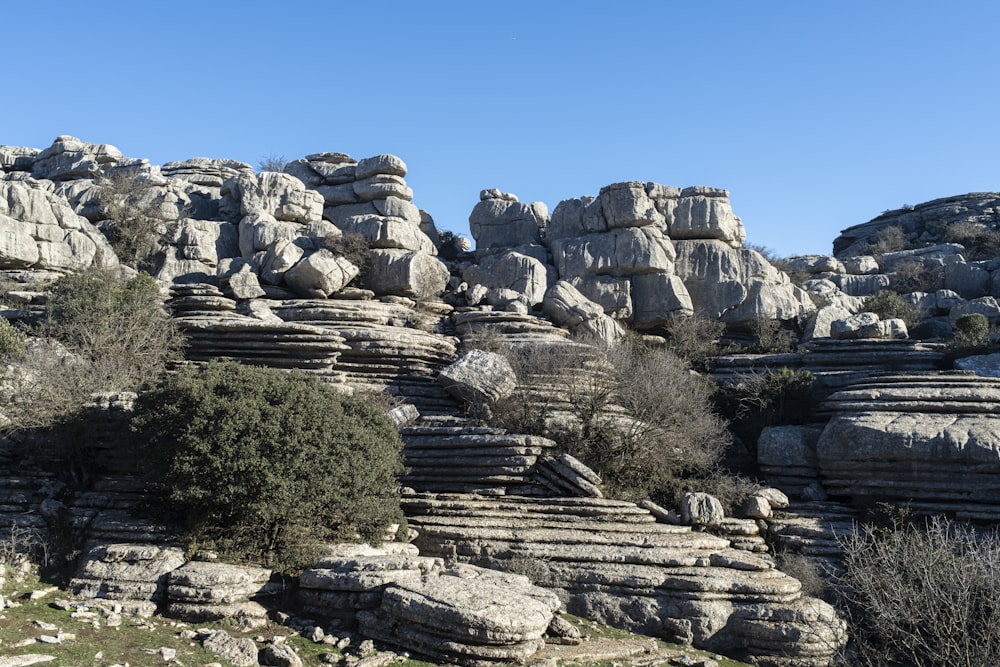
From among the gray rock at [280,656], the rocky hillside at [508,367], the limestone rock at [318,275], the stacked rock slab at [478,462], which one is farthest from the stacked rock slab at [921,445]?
the limestone rock at [318,275]

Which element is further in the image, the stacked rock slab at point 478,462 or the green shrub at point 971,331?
the green shrub at point 971,331

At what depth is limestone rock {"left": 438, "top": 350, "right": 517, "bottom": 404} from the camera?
828 inches

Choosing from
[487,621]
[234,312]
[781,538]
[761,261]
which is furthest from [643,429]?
[761,261]

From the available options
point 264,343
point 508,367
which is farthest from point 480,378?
point 264,343

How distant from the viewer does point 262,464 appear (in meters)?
13.1

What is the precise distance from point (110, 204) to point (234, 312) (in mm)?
10618

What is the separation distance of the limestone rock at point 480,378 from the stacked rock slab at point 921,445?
7.82 metres

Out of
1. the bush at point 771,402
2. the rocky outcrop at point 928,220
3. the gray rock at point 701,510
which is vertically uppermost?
the rocky outcrop at point 928,220

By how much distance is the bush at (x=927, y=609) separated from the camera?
11328mm

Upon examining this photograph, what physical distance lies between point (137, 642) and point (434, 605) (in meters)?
3.83

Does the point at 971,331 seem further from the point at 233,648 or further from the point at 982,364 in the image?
the point at 233,648

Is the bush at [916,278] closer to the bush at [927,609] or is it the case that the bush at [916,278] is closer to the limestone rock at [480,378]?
the limestone rock at [480,378]

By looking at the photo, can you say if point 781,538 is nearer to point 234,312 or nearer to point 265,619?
point 265,619

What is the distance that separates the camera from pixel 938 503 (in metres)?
17.8
